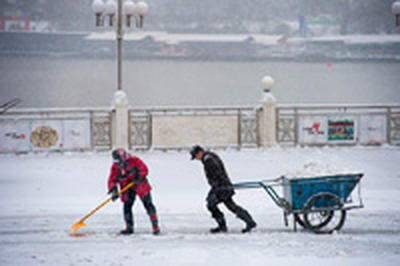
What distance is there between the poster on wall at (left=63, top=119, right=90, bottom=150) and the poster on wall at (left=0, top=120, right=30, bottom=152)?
1.11m

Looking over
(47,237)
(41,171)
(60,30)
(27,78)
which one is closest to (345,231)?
(47,237)

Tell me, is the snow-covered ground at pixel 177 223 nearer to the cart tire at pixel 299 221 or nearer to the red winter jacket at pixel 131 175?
the cart tire at pixel 299 221

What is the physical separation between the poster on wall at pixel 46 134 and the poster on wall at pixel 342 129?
827cm

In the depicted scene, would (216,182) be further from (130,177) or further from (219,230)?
(130,177)

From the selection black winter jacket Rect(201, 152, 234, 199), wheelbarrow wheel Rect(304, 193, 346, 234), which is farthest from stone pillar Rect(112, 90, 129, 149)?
wheelbarrow wheel Rect(304, 193, 346, 234)

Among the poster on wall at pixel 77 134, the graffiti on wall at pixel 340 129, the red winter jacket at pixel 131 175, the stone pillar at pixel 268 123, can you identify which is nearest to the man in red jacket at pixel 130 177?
the red winter jacket at pixel 131 175

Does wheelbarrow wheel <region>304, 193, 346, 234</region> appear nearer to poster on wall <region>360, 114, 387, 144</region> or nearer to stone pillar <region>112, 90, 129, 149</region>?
stone pillar <region>112, 90, 129, 149</region>

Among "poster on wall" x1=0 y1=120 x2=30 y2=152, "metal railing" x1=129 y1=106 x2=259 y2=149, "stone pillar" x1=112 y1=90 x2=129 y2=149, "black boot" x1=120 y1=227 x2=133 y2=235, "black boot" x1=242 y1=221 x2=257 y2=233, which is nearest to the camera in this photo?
"black boot" x1=242 y1=221 x2=257 y2=233

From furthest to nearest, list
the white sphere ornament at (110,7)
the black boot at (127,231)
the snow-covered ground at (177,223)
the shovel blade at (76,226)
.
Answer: the white sphere ornament at (110,7)
the shovel blade at (76,226)
the black boot at (127,231)
the snow-covered ground at (177,223)

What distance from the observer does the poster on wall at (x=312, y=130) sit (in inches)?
730

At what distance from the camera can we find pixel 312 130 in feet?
60.9

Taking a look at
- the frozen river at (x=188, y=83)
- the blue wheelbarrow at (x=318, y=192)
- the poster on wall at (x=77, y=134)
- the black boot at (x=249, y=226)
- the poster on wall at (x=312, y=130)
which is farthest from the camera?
the frozen river at (x=188, y=83)

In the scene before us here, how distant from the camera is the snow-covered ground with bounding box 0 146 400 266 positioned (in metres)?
7.64

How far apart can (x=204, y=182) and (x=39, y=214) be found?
4179mm
